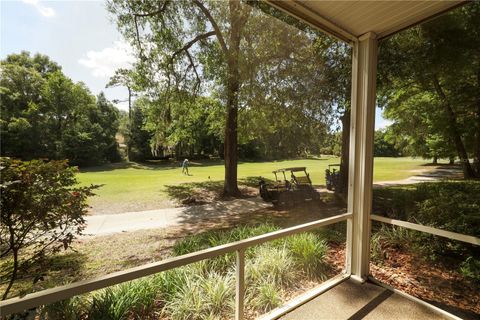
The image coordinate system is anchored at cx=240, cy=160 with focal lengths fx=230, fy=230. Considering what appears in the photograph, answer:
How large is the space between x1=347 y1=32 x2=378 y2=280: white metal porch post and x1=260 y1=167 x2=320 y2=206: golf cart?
3.51 meters

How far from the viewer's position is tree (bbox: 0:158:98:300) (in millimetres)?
1670

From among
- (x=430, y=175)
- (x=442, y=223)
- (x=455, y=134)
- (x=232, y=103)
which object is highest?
(x=232, y=103)

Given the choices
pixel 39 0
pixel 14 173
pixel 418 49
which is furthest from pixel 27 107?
pixel 418 49

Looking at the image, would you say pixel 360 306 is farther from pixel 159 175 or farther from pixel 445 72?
pixel 159 175

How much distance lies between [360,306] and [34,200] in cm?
285

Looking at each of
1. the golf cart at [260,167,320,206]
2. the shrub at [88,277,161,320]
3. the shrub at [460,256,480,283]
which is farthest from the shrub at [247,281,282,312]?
the golf cart at [260,167,320,206]

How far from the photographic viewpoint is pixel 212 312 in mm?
2033

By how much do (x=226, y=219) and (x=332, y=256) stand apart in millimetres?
2768

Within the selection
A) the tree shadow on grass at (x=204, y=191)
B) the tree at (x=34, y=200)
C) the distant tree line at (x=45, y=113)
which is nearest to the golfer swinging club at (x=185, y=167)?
the tree shadow on grass at (x=204, y=191)

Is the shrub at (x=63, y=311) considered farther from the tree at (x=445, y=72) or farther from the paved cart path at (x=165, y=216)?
the tree at (x=445, y=72)

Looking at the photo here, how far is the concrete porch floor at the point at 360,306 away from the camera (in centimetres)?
193

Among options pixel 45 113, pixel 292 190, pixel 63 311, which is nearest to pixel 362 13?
pixel 45 113

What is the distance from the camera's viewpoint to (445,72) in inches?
182

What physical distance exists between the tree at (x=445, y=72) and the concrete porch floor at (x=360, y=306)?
3.73 m
